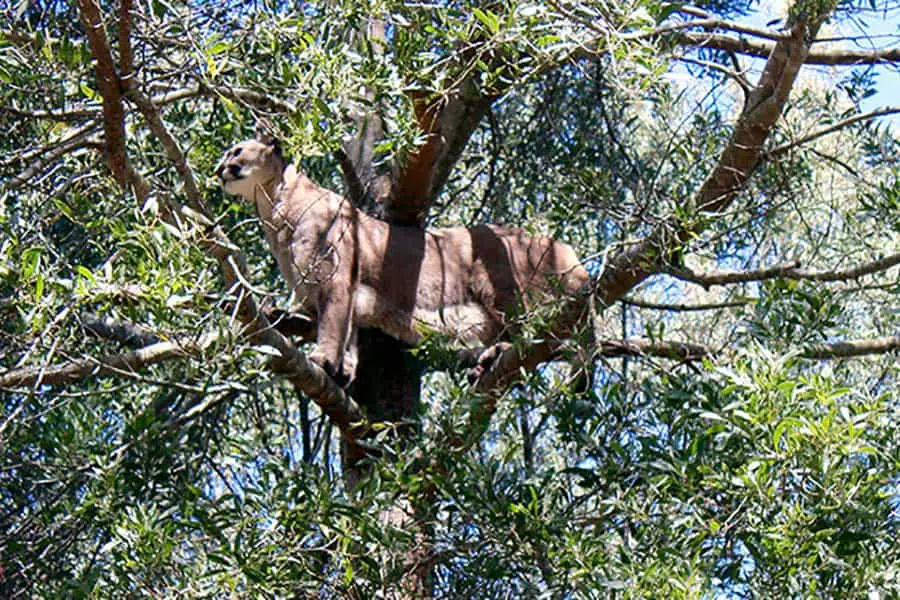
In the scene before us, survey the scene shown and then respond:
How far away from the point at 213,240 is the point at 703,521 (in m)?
1.96

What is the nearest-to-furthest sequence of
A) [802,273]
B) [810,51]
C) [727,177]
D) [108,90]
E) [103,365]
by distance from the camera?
1. [103,365]
2. [108,90]
3. [727,177]
4. [802,273]
5. [810,51]

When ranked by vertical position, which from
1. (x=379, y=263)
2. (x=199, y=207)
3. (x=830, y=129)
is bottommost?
(x=199, y=207)

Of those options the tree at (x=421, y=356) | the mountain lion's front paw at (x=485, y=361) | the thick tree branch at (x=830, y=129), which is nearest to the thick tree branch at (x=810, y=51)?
the tree at (x=421, y=356)

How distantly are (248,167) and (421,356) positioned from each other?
1871 mm

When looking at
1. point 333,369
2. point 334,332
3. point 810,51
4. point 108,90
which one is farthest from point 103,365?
point 810,51

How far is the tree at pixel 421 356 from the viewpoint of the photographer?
441cm

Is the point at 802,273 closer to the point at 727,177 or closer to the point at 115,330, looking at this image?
the point at 727,177

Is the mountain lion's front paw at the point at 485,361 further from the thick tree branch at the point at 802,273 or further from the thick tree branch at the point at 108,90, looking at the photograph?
the thick tree branch at the point at 108,90

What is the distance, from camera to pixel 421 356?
628 centimetres

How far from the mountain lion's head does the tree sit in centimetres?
55

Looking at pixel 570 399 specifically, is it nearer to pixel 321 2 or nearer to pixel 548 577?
pixel 548 577

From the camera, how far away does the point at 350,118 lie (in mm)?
5738

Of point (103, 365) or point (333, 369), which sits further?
point (333, 369)

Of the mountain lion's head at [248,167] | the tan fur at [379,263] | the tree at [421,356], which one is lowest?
the tree at [421,356]
